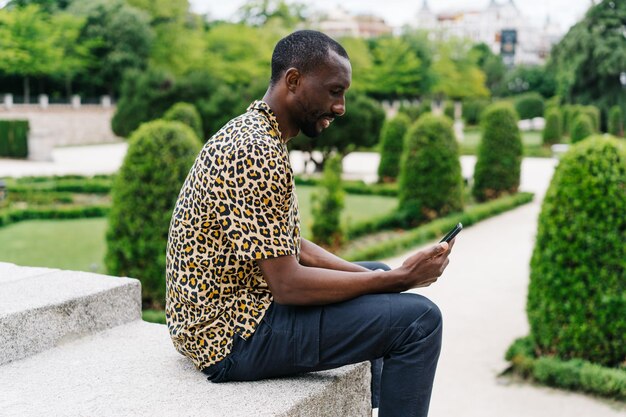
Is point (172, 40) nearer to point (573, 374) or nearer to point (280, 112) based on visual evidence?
point (573, 374)

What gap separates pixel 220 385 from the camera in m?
2.36

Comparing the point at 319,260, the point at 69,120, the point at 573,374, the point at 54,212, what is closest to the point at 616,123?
the point at 69,120

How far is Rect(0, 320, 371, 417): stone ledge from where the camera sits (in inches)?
86.2

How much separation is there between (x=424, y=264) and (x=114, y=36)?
121 feet

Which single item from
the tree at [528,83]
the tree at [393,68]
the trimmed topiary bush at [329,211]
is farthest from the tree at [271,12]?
the trimmed topiary bush at [329,211]

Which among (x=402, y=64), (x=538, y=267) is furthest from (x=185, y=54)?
(x=538, y=267)

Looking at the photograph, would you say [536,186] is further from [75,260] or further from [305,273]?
[305,273]

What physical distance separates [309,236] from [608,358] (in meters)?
4.94

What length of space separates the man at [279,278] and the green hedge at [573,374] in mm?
2462

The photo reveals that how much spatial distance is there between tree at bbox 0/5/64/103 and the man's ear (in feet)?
111

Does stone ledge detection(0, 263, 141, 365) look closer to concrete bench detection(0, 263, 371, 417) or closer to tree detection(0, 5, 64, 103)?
concrete bench detection(0, 263, 371, 417)

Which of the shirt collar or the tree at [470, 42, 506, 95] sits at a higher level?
the tree at [470, 42, 506, 95]

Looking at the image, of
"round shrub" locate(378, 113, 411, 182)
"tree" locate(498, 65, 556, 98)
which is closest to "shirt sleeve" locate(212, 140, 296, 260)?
"round shrub" locate(378, 113, 411, 182)

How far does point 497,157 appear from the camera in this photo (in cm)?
1330
